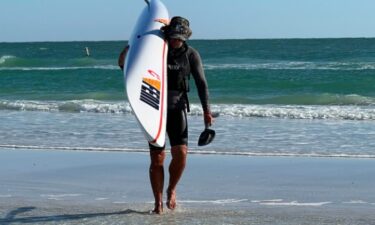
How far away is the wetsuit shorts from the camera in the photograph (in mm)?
5629

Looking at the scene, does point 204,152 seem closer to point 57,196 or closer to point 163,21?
point 57,196

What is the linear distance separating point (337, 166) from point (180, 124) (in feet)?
10.9

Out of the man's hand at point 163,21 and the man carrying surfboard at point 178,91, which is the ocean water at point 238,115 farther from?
the man carrying surfboard at point 178,91

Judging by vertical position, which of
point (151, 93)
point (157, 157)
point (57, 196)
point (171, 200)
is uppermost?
point (151, 93)

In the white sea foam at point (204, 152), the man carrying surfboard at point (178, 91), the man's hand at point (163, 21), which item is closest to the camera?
the man carrying surfboard at point (178, 91)

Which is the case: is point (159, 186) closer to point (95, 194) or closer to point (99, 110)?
point (95, 194)

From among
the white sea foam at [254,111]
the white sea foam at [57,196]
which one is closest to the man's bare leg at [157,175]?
the white sea foam at [57,196]

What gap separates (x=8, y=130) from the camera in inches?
506

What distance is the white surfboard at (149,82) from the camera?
550cm

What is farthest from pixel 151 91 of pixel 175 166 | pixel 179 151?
pixel 175 166

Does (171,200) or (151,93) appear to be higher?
(151,93)

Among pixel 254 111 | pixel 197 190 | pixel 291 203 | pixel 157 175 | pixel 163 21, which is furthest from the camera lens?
pixel 254 111

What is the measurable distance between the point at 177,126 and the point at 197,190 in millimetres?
1374

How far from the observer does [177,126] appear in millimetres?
5629
